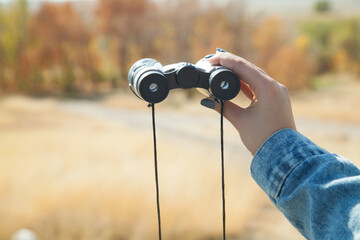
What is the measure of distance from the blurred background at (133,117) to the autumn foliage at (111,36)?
0.10 ft

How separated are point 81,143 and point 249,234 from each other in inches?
96.2

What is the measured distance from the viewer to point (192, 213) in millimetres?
2223

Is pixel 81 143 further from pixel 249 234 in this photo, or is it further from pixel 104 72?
pixel 104 72

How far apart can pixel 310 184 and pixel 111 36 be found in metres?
10.1

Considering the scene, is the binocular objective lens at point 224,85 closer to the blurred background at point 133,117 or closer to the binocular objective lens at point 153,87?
the binocular objective lens at point 153,87

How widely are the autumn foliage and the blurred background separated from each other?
0.10ft

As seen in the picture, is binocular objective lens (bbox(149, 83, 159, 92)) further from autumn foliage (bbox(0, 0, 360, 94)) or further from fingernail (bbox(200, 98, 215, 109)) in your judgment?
autumn foliage (bbox(0, 0, 360, 94))

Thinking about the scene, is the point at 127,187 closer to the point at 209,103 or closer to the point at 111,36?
the point at 209,103

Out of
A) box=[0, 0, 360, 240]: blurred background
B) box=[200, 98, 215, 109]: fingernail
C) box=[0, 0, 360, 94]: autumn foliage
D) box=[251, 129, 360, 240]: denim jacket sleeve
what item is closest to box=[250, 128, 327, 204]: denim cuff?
box=[251, 129, 360, 240]: denim jacket sleeve

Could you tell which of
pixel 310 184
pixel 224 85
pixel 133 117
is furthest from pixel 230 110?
pixel 133 117

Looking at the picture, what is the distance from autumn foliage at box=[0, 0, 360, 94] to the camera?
364 inches

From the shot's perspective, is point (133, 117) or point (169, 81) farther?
point (133, 117)

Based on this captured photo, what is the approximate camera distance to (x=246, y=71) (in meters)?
0.43

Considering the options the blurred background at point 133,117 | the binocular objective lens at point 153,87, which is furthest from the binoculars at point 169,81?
the blurred background at point 133,117
